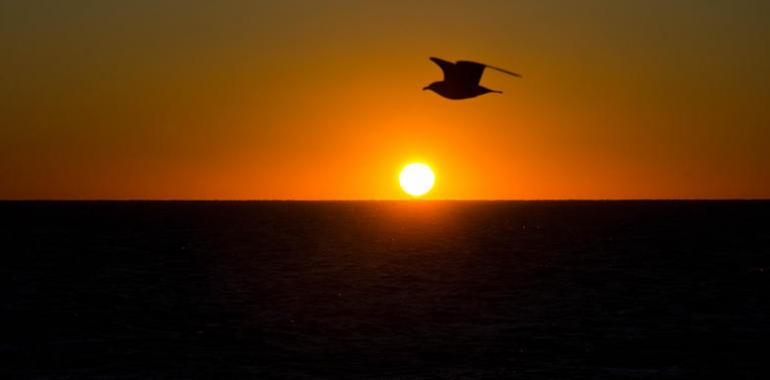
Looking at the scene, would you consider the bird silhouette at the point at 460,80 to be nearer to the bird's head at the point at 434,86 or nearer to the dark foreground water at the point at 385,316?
the bird's head at the point at 434,86

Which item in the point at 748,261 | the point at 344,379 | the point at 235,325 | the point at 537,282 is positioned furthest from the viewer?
the point at 748,261

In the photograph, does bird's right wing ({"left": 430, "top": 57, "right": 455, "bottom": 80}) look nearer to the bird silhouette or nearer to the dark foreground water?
the bird silhouette

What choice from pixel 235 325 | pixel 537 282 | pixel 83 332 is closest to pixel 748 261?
pixel 537 282

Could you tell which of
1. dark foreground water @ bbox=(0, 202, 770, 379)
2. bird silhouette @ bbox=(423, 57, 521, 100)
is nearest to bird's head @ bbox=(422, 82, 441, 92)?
bird silhouette @ bbox=(423, 57, 521, 100)

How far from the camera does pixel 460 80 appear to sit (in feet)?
72.6

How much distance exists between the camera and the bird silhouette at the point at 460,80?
71.6 ft

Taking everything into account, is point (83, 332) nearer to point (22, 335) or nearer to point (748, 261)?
point (22, 335)

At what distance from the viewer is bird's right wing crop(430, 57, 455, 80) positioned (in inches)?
869

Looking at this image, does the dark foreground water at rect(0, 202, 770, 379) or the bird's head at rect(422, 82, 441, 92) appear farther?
the dark foreground water at rect(0, 202, 770, 379)

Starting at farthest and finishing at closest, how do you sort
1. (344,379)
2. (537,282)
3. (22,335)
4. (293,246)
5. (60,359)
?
(293,246)
(537,282)
(22,335)
(60,359)
(344,379)

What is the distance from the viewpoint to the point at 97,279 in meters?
70.6

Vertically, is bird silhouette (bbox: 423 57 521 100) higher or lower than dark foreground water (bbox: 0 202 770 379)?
higher

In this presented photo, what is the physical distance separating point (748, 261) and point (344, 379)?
64881 mm

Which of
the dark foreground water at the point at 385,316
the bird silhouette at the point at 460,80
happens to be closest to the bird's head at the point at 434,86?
the bird silhouette at the point at 460,80
